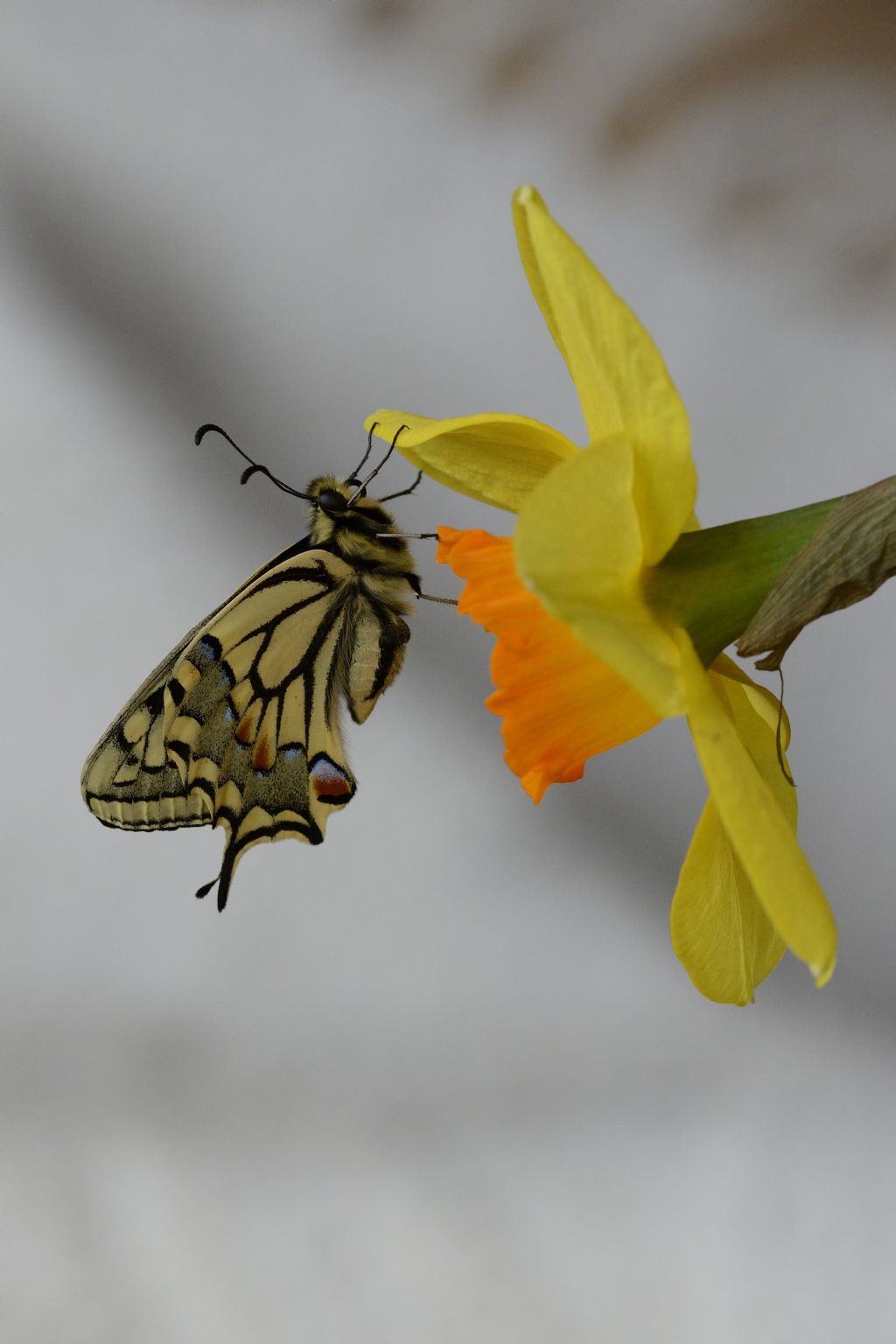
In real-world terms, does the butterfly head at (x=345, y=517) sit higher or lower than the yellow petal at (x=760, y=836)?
higher

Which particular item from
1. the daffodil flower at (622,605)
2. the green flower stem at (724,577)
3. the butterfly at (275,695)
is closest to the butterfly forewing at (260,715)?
the butterfly at (275,695)

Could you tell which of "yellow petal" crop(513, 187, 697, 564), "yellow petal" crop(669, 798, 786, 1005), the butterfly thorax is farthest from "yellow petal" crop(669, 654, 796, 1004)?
the butterfly thorax

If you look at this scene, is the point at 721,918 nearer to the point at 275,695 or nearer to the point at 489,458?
the point at 489,458

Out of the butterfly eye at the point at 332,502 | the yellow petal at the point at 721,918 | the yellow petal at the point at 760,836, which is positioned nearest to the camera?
the yellow petal at the point at 760,836

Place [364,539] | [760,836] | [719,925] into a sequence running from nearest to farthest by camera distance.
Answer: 1. [760,836]
2. [719,925]
3. [364,539]

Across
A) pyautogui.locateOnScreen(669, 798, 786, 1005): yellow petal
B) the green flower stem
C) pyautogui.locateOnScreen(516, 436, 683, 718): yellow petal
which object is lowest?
pyautogui.locateOnScreen(669, 798, 786, 1005): yellow petal

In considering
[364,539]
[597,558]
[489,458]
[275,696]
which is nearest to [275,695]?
[275,696]

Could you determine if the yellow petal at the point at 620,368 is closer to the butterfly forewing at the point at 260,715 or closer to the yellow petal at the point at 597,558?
the yellow petal at the point at 597,558

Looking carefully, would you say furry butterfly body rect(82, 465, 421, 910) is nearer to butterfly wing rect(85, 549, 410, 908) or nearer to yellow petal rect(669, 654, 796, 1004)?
butterfly wing rect(85, 549, 410, 908)
